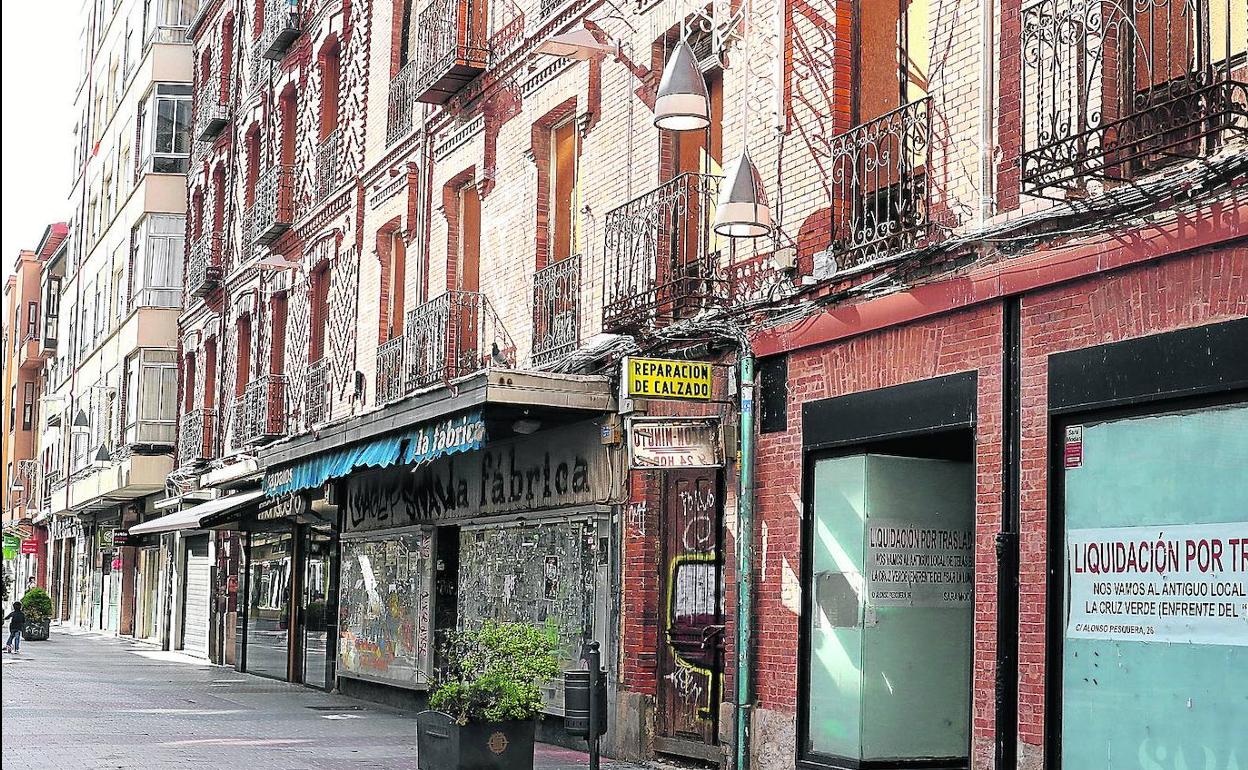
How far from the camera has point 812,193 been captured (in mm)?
12125

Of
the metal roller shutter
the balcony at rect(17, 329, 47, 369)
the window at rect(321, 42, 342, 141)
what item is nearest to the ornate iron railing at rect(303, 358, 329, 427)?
the window at rect(321, 42, 342, 141)

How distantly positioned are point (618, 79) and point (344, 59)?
10427 millimetres

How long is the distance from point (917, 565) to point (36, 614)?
113 feet

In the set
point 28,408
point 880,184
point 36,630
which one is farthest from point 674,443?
point 28,408

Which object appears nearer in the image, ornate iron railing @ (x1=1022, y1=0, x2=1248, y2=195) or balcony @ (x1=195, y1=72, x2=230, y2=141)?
ornate iron railing @ (x1=1022, y1=0, x2=1248, y2=195)

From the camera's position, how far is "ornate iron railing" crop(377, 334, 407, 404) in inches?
783

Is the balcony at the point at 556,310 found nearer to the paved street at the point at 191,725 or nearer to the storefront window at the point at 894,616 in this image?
the paved street at the point at 191,725

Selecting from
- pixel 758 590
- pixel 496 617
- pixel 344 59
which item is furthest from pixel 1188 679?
pixel 344 59

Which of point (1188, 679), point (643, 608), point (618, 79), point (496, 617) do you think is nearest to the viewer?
point (1188, 679)

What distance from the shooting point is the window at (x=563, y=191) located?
16.5 m

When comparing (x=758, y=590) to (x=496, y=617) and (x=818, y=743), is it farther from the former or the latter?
(x=496, y=617)

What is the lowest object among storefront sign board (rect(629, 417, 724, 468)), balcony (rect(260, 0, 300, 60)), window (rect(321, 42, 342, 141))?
storefront sign board (rect(629, 417, 724, 468))

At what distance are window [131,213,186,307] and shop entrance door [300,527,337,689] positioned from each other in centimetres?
1404

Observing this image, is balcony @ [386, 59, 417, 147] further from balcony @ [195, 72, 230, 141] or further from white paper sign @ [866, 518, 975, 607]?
balcony @ [195, 72, 230, 141]
